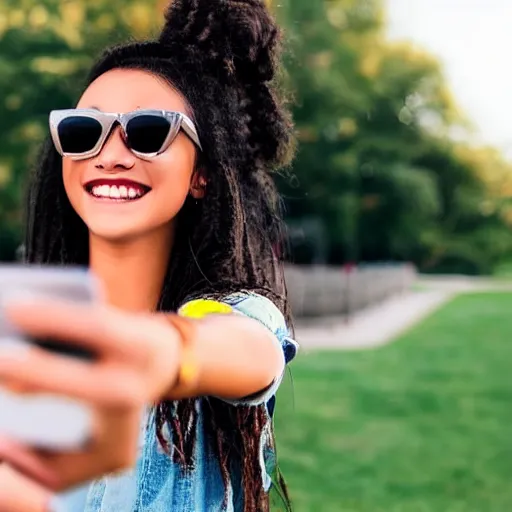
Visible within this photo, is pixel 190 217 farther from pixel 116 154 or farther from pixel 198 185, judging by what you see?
pixel 116 154

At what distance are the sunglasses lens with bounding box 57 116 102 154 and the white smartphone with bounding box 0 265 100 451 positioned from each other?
30.3 inches

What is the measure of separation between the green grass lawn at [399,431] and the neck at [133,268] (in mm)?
1581

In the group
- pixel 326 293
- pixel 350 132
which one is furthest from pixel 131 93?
pixel 350 132

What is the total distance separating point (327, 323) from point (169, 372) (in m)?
12.7

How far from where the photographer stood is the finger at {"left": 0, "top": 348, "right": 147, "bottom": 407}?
55cm

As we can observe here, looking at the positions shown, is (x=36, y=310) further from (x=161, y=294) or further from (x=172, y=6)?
(x=172, y=6)

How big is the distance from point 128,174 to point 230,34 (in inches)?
15.6

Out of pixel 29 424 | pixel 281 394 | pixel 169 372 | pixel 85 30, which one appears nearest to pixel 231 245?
pixel 169 372

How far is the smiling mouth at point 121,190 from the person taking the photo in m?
1.34

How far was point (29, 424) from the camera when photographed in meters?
0.58

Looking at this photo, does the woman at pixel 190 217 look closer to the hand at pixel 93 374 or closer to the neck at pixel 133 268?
the neck at pixel 133 268

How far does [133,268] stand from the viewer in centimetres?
141

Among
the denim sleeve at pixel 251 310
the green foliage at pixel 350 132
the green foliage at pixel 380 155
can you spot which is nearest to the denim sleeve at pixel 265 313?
the denim sleeve at pixel 251 310

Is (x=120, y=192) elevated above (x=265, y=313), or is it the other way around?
(x=120, y=192)
